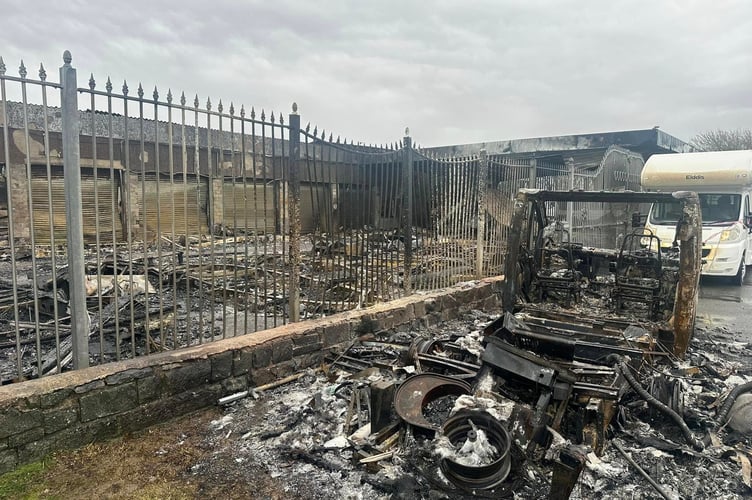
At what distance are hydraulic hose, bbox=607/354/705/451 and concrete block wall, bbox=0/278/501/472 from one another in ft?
9.61

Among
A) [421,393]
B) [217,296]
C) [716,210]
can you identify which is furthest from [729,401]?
[716,210]

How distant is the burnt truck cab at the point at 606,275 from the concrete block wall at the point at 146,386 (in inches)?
88.6

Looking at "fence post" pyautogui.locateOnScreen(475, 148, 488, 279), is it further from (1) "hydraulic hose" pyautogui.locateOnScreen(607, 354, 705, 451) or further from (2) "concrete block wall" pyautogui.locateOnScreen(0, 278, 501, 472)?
(1) "hydraulic hose" pyautogui.locateOnScreen(607, 354, 705, 451)

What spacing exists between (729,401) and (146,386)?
4938mm

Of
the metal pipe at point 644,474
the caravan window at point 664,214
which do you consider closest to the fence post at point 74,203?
the metal pipe at point 644,474

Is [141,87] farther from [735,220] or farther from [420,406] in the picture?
[735,220]

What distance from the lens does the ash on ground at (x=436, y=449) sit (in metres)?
3.15

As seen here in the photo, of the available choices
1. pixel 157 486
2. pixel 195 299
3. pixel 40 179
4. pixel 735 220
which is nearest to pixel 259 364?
pixel 157 486

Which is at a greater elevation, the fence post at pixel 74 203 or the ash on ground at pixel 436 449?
the fence post at pixel 74 203

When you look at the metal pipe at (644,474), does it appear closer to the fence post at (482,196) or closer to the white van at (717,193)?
the fence post at (482,196)

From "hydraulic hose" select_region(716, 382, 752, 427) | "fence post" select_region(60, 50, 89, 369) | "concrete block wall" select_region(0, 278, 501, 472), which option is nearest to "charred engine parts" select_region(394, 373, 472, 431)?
"concrete block wall" select_region(0, 278, 501, 472)

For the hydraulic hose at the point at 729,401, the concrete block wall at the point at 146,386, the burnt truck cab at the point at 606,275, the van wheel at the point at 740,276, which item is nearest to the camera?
the concrete block wall at the point at 146,386

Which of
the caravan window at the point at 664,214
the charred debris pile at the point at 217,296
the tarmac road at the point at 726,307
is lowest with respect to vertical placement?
the tarmac road at the point at 726,307

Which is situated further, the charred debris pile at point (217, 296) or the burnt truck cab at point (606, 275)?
the burnt truck cab at point (606, 275)
